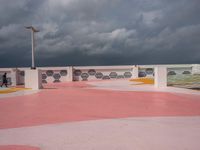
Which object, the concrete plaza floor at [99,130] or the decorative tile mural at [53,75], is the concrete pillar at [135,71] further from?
the concrete plaza floor at [99,130]

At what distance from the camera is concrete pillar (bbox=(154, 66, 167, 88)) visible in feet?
70.1

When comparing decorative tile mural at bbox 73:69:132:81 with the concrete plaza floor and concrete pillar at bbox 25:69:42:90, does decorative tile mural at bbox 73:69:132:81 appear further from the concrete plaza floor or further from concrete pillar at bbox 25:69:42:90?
the concrete plaza floor

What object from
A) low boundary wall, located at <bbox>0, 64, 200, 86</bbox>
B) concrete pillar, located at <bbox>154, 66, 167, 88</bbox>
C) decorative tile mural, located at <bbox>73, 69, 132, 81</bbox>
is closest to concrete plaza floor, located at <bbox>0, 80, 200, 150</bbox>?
concrete pillar, located at <bbox>154, 66, 167, 88</bbox>

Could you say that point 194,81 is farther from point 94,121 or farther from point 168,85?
point 94,121


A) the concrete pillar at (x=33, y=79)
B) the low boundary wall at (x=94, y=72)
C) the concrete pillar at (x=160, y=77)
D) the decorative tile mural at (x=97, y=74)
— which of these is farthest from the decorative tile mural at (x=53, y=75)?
the concrete pillar at (x=160, y=77)

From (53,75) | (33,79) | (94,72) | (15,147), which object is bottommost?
(15,147)

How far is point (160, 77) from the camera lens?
2161cm

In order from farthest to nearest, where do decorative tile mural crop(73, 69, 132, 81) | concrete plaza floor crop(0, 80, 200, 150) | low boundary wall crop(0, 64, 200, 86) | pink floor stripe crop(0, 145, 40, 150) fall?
1. decorative tile mural crop(73, 69, 132, 81)
2. low boundary wall crop(0, 64, 200, 86)
3. concrete plaza floor crop(0, 80, 200, 150)
4. pink floor stripe crop(0, 145, 40, 150)

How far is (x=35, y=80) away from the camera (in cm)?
2100

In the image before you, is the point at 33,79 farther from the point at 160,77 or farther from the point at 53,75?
the point at 53,75

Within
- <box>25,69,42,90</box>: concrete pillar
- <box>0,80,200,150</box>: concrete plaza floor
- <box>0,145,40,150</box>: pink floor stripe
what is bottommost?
<box>0,145,40,150</box>: pink floor stripe

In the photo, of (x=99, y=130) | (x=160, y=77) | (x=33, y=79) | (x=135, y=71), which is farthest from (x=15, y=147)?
(x=135, y=71)

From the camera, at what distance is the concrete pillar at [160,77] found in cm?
2138

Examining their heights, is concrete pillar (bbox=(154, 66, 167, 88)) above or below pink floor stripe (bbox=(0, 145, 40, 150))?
above
